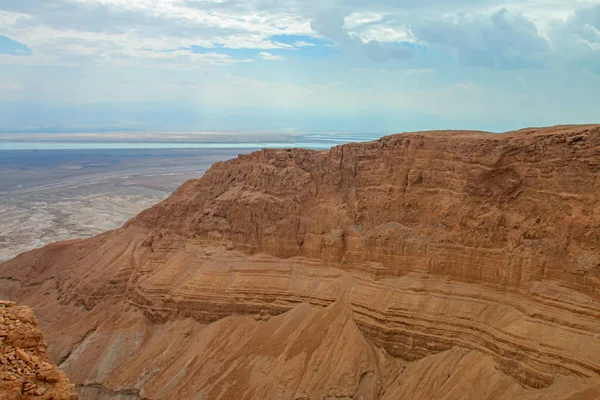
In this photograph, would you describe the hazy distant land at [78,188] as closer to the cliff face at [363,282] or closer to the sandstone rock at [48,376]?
the cliff face at [363,282]

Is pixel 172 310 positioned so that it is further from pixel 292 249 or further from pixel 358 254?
pixel 358 254

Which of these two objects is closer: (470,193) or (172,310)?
(470,193)

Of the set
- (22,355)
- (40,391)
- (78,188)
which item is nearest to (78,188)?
(78,188)

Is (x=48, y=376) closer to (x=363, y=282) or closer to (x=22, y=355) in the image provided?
(x=22, y=355)

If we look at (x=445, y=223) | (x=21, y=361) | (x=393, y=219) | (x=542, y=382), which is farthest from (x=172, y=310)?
(x=21, y=361)

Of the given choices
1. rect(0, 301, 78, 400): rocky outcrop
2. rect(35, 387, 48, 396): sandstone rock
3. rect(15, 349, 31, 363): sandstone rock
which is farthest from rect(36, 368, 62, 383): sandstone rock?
rect(15, 349, 31, 363): sandstone rock

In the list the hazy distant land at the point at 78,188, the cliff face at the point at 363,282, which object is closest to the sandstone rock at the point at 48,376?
the cliff face at the point at 363,282
